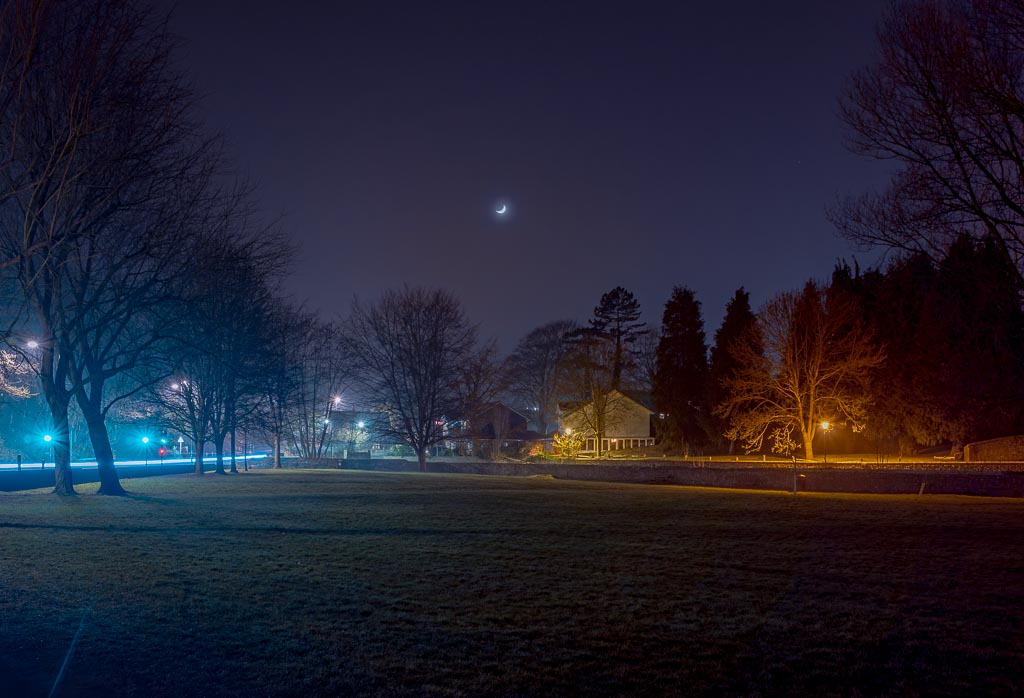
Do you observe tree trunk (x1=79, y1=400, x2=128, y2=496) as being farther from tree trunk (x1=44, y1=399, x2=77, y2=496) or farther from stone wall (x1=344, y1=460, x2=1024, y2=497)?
stone wall (x1=344, y1=460, x2=1024, y2=497)

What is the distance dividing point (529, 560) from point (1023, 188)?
12611mm

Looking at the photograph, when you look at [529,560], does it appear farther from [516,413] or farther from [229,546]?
[516,413]

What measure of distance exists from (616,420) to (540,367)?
55.8 ft

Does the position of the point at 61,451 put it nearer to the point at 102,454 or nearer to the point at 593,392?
the point at 102,454

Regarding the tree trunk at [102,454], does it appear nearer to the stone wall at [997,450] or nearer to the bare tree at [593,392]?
the stone wall at [997,450]

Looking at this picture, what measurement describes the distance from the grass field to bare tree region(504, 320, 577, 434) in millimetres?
71504

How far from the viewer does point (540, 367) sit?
87.9 meters

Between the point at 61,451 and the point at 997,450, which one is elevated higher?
the point at 61,451

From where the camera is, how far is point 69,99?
1517cm

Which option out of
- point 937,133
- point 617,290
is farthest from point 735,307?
point 937,133

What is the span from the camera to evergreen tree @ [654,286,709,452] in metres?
70.3

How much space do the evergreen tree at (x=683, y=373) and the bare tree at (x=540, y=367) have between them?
52.0 ft

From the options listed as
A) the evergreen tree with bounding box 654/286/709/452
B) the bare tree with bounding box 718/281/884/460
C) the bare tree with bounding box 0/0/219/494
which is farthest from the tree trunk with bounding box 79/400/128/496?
the evergreen tree with bounding box 654/286/709/452

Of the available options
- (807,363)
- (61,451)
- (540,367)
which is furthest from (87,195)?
(540,367)
